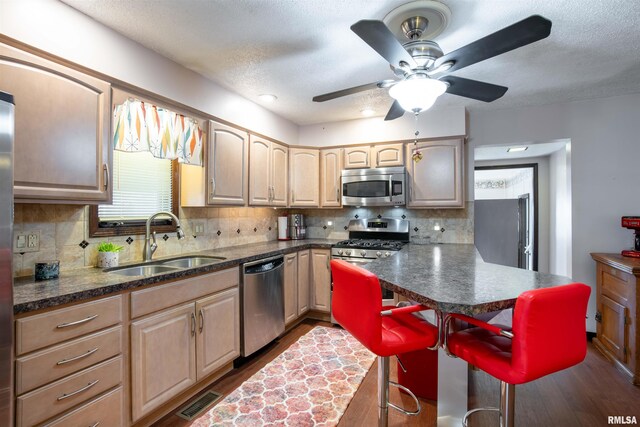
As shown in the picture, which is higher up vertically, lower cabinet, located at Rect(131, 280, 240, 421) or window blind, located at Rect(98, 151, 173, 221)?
window blind, located at Rect(98, 151, 173, 221)

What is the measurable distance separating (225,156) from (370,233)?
2.04 meters

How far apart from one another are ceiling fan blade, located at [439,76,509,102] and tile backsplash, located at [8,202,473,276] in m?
1.86

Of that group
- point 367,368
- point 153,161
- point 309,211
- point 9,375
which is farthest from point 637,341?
point 153,161

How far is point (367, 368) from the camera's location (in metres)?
2.49

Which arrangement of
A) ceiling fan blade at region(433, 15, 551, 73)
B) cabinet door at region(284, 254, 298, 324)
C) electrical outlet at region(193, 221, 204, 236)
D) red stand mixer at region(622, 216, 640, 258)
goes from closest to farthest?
ceiling fan blade at region(433, 15, 551, 73) → red stand mixer at region(622, 216, 640, 258) → electrical outlet at region(193, 221, 204, 236) → cabinet door at region(284, 254, 298, 324)

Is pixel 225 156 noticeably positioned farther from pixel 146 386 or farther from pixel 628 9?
pixel 628 9

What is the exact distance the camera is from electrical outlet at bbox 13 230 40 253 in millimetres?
1685

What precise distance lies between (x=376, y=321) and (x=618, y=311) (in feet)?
8.64

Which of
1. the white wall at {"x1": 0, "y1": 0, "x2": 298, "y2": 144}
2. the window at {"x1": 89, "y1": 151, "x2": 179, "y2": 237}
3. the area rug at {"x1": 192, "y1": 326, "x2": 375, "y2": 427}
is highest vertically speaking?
the white wall at {"x1": 0, "y1": 0, "x2": 298, "y2": 144}

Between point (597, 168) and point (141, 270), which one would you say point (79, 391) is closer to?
point (141, 270)

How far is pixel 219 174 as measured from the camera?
107 inches

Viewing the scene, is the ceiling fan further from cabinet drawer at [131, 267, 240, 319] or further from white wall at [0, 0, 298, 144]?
cabinet drawer at [131, 267, 240, 319]

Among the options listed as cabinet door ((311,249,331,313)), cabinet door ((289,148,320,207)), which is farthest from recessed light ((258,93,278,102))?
cabinet door ((311,249,331,313))

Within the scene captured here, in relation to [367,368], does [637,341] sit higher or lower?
higher
